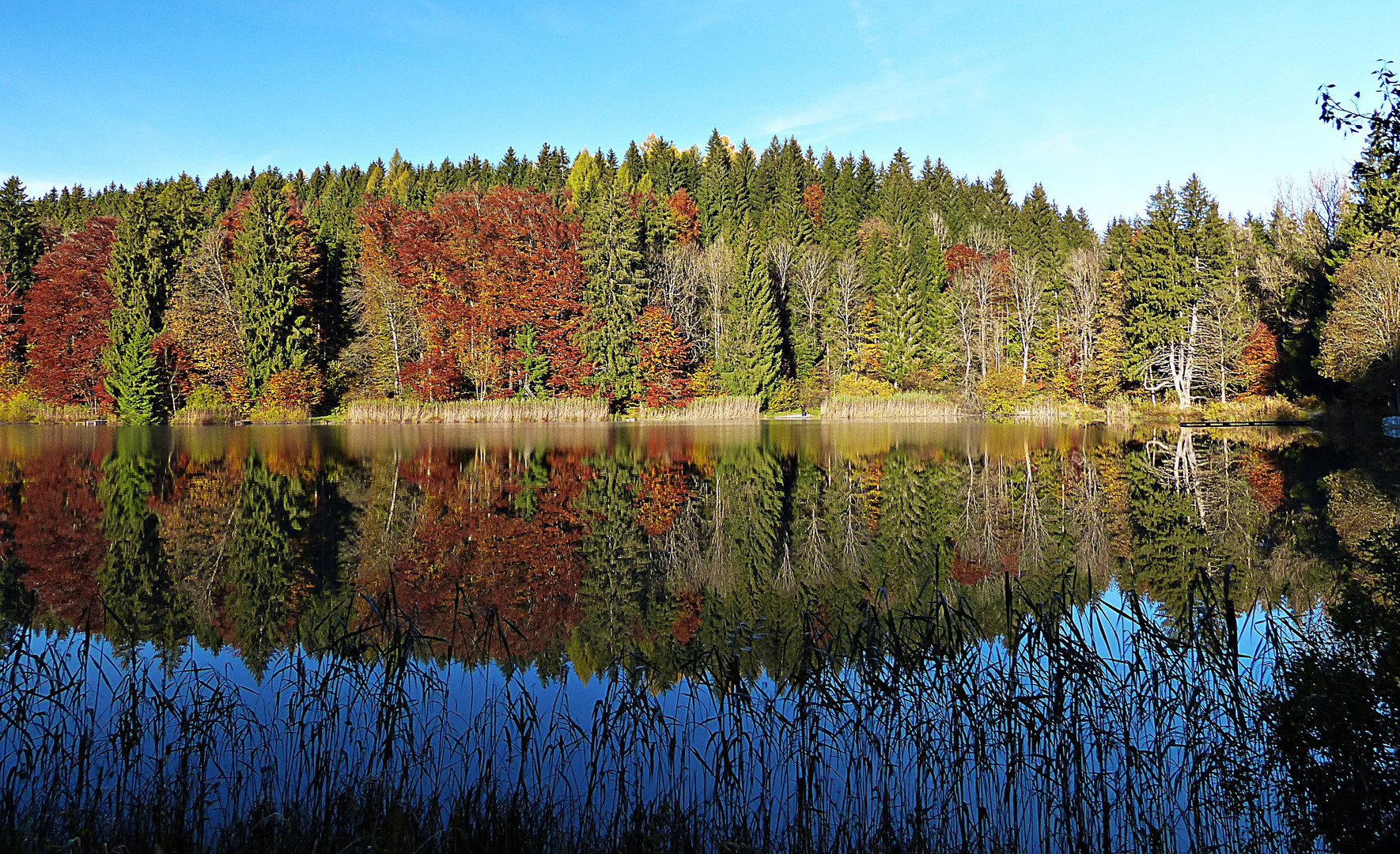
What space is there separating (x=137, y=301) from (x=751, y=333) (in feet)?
100.0

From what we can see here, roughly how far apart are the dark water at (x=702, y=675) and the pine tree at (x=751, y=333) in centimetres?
3425

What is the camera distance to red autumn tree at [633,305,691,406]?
44.6 metres

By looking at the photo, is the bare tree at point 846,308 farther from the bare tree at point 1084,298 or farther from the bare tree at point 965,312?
the bare tree at point 1084,298

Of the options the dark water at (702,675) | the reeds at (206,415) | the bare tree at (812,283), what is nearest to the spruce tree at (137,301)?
the reeds at (206,415)

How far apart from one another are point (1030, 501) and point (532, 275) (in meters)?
35.3

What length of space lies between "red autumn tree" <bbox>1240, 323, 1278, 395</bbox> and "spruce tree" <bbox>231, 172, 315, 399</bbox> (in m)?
45.4

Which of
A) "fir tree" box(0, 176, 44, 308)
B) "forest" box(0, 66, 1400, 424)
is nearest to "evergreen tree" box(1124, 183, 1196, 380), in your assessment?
"forest" box(0, 66, 1400, 424)

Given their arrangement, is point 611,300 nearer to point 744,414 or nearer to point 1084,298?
point 744,414

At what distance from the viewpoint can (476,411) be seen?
4125 centimetres

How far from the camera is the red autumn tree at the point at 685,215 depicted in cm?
6606

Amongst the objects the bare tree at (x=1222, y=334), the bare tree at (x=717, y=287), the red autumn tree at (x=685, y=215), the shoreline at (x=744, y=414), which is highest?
the red autumn tree at (x=685, y=215)

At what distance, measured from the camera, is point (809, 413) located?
157ft

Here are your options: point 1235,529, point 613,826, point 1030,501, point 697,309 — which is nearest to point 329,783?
point 613,826

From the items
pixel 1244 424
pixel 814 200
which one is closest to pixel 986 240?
pixel 814 200
